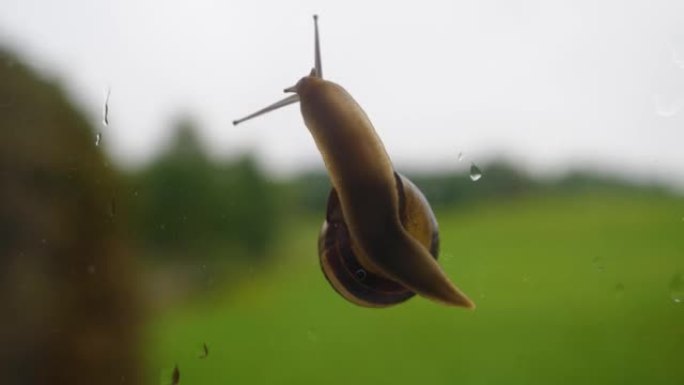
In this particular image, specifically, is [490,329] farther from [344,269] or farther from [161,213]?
[161,213]

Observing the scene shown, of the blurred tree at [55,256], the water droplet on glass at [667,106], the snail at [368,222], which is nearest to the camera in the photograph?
the snail at [368,222]

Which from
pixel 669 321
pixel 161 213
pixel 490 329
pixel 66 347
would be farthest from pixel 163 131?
pixel 669 321

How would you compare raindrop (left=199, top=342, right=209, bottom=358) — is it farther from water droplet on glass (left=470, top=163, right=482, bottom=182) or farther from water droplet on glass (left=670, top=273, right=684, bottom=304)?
water droplet on glass (left=670, top=273, right=684, bottom=304)

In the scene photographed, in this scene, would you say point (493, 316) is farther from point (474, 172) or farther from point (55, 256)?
point (55, 256)

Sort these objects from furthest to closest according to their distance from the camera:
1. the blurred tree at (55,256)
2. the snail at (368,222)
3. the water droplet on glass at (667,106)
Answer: the blurred tree at (55,256) → the water droplet on glass at (667,106) → the snail at (368,222)

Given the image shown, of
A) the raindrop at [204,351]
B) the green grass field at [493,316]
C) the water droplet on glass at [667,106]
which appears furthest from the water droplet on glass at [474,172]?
the raindrop at [204,351]

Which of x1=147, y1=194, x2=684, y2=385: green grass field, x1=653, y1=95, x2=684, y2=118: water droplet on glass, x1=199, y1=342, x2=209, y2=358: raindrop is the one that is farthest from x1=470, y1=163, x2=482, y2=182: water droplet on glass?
x1=199, y1=342, x2=209, y2=358: raindrop

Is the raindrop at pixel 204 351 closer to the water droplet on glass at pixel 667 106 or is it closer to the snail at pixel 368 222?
the snail at pixel 368 222
